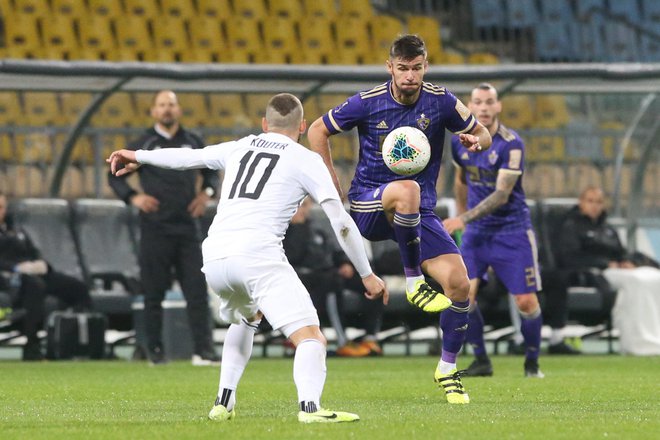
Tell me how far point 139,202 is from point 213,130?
302 centimetres

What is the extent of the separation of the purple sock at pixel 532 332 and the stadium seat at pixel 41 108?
575cm

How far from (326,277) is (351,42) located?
926 cm

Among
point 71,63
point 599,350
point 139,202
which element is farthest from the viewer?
point 599,350

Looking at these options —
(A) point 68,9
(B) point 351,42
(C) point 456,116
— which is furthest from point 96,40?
(C) point 456,116

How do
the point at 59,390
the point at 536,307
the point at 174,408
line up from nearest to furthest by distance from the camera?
the point at 174,408 → the point at 59,390 → the point at 536,307

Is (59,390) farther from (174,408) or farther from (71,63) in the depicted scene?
(71,63)

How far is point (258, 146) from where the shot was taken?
262 inches

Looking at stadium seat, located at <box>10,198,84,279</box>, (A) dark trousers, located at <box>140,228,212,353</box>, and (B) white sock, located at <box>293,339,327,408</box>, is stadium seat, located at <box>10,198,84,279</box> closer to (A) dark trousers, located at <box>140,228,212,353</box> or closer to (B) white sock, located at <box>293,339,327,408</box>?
(A) dark trousers, located at <box>140,228,212,353</box>

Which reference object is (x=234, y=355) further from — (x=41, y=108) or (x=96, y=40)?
(x=96, y=40)

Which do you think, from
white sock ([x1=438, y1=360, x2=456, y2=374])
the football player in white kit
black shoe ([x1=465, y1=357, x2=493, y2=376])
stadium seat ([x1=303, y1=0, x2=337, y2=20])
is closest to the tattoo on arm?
black shoe ([x1=465, y1=357, x2=493, y2=376])

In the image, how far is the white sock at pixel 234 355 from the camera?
6688 millimetres

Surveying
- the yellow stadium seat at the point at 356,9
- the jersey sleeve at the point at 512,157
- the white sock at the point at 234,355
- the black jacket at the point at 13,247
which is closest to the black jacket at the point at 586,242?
the jersey sleeve at the point at 512,157

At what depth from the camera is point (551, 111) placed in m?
16.2

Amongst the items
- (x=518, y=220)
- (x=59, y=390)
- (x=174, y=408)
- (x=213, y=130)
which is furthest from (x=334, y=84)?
(x=174, y=408)
